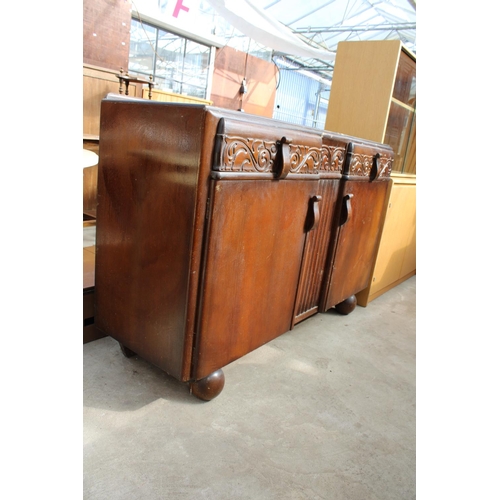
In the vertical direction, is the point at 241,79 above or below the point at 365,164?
above

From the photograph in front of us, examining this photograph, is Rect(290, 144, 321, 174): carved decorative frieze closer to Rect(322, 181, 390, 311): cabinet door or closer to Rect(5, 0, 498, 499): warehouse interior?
Rect(322, 181, 390, 311): cabinet door

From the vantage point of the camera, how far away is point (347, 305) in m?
2.41

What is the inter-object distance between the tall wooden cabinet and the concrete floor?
0.89 m

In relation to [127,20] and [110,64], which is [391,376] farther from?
[127,20]

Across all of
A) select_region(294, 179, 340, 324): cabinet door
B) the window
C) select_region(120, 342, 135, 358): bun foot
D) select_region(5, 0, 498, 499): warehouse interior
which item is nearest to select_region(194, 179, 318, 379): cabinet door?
select_region(294, 179, 340, 324): cabinet door

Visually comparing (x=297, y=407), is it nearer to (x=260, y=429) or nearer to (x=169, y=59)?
(x=260, y=429)

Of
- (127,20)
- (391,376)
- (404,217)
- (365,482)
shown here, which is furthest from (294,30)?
(365,482)

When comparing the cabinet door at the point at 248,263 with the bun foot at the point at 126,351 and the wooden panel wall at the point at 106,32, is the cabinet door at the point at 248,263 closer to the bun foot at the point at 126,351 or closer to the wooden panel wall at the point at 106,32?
the bun foot at the point at 126,351

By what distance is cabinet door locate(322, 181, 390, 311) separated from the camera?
1954 millimetres

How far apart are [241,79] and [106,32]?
470 cm

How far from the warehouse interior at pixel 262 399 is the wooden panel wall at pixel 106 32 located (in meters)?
2.47

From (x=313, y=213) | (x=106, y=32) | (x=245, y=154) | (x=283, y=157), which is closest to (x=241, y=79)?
(x=106, y=32)

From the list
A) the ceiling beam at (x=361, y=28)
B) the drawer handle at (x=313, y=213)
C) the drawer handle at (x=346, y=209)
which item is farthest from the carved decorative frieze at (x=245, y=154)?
the ceiling beam at (x=361, y=28)

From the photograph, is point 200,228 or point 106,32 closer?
point 200,228
